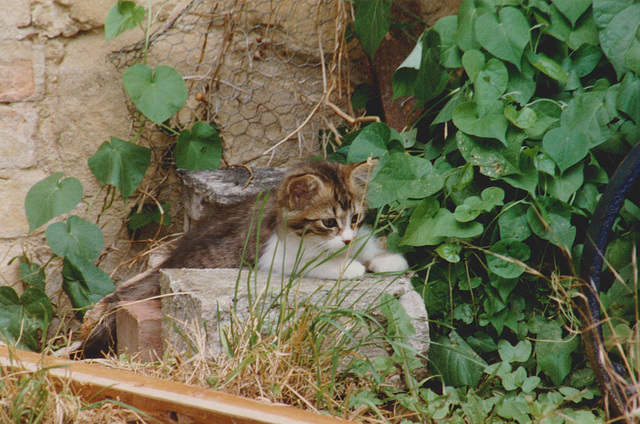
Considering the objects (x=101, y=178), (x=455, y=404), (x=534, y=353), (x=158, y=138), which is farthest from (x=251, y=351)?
(x=158, y=138)

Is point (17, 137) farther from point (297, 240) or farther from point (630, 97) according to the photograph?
point (630, 97)

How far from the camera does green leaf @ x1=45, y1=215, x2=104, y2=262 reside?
123 inches

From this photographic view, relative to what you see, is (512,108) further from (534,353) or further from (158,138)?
(158,138)

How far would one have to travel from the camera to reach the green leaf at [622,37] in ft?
7.88

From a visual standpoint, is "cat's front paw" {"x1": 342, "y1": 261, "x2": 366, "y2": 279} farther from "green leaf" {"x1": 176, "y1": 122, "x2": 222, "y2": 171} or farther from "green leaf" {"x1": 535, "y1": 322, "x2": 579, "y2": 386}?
"green leaf" {"x1": 176, "y1": 122, "x2": 222, "y2": 171}

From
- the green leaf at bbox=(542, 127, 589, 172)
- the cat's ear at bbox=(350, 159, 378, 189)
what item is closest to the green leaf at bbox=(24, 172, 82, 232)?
the cat's ear at bbox=(350, 159, 378, 189)

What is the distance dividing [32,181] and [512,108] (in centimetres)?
227

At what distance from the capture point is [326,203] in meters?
2.78

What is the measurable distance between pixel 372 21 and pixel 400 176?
34.9 inches

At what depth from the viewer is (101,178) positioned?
3.22m

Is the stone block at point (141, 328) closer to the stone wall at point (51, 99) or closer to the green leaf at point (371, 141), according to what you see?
the stone wall at point (51, 99)

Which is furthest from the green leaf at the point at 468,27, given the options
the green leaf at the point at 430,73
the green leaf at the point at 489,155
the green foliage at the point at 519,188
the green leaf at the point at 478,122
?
the green leaf at the point at 489,155

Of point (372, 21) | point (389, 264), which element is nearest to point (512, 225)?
point (389, 264)

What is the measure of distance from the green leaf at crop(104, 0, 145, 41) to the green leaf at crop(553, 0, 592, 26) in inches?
71.0
